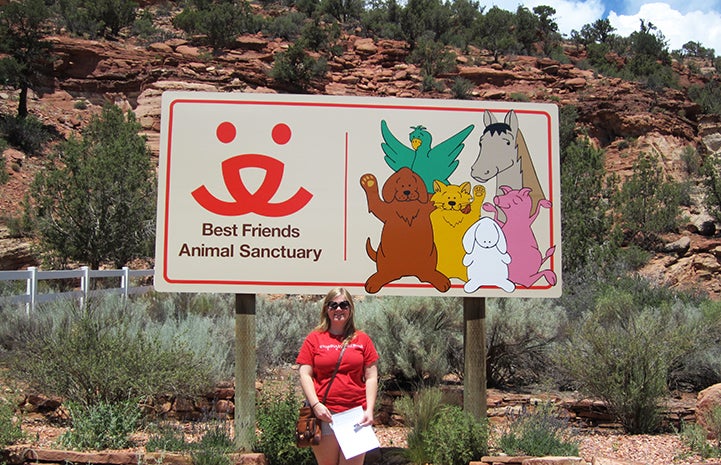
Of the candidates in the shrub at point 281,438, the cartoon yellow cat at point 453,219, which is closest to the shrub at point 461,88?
the cartoon yellow cat at point 453,219

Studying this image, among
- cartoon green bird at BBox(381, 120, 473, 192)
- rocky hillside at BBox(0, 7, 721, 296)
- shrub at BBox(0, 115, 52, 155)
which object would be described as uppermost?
rocky hillside at BBox(0, 7, 721, 296)

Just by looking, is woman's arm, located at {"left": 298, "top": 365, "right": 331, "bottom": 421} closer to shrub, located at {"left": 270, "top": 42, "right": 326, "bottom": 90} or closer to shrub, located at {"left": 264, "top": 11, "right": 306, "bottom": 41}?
shrub, located at {"left": 270, "top": 42, "right": 326, "bottom": 90}

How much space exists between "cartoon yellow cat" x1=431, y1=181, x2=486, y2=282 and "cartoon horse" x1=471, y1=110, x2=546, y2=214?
16 centimetres

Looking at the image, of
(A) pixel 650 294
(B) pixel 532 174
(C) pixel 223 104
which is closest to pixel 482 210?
(B) pixel 532 174

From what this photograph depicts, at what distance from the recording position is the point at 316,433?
3.49m

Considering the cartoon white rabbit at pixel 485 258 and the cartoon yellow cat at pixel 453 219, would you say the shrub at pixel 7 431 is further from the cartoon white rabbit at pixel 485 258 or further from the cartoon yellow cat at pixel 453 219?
the cartoon white rabbit at pixel 485 258

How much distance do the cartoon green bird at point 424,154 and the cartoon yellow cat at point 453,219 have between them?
0.10 meters

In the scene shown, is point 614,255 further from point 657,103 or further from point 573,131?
point 657,103

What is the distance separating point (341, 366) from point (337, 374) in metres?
0.05

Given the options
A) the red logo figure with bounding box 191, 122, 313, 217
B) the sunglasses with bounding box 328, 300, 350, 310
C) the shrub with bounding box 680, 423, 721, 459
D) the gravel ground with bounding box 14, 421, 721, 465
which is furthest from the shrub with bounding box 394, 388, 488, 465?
the red logo figure with bounding box 191, 122, 313, 217

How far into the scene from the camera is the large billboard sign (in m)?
4.72

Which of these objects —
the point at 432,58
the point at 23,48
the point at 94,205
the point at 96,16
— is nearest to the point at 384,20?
the point at 432,58

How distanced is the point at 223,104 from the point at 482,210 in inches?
86.3

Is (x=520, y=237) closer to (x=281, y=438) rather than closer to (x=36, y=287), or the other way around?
(x=281, y=438)
